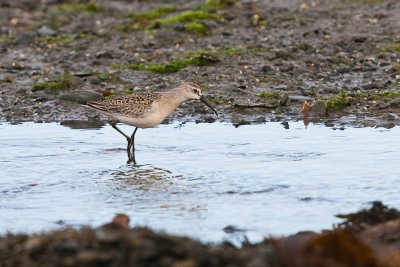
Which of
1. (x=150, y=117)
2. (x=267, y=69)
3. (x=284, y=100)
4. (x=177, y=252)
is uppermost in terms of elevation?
(x=267, y=69)

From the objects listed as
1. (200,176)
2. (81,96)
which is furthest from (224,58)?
(200,176)

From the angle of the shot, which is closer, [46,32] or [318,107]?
[318,107]

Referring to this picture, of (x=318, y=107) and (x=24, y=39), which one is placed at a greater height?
(x=24, y=39)

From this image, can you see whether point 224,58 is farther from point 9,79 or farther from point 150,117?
point 150,117

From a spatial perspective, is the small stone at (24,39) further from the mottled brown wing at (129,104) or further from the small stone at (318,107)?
the small stone at (318,107)

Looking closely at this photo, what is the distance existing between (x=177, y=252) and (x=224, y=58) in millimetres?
10358

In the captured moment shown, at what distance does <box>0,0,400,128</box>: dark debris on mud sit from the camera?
1421cm

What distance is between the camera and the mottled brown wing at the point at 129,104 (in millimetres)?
12234

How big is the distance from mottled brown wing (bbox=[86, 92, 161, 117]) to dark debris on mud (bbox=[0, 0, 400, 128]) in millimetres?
1591

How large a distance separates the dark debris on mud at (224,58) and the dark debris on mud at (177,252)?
7.04 meters

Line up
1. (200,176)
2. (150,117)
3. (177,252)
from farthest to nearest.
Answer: (150,117) → (200,176) → (177,252)

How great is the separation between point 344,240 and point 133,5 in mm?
16857

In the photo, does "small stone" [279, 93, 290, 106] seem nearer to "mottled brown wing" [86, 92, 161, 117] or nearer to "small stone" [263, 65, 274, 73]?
"small stone" [263, 65, 274, 73]

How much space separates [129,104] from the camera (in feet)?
40.4
